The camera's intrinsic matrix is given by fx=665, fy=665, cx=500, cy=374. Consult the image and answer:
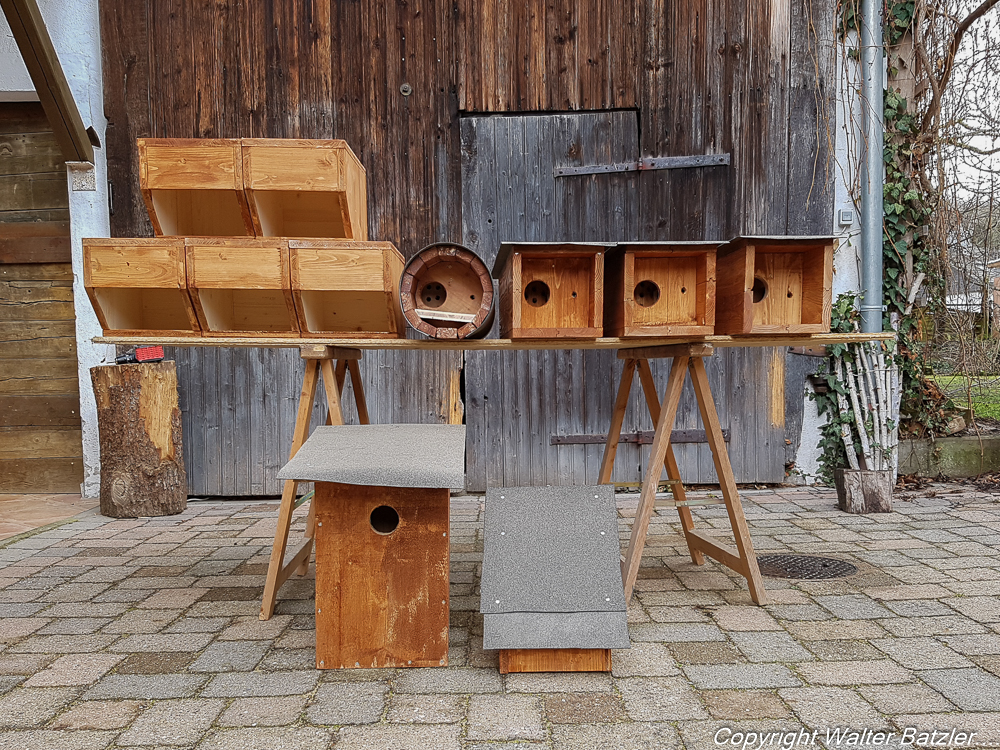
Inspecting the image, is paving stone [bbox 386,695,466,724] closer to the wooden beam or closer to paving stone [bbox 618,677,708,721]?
paving stone [bbox 618,677,708,721]

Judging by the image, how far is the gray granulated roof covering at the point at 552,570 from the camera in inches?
93.6

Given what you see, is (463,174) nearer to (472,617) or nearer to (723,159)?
(723,159)

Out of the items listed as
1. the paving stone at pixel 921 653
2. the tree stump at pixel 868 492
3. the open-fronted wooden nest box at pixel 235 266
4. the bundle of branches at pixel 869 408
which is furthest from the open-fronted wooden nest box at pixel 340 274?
the bundle of branches at pixel 869 408

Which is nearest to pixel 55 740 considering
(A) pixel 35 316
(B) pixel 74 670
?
(B) pixel 74 670

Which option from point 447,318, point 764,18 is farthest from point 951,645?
point 764,18

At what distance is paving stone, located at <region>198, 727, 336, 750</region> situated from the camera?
75.7 inches

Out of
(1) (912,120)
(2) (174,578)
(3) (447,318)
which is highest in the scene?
(1) (912,120)

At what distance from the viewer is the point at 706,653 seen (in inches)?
98.3

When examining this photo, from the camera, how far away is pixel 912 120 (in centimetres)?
512

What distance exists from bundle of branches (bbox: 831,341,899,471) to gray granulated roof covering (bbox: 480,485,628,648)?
3.04m

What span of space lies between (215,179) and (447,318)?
3.96 ft

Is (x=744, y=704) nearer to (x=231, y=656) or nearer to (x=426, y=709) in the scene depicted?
(x=426, y=709)

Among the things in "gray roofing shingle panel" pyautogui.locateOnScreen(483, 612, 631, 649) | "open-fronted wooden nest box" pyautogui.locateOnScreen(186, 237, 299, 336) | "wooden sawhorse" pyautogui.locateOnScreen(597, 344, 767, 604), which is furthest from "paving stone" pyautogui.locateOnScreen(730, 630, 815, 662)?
"open-fronted wooden nest box" pyautogui.locateOnScreen(186, 237, 299, 336)

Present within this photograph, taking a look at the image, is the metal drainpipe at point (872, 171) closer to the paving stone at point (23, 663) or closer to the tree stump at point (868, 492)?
the tree stump at point (868, 492)
